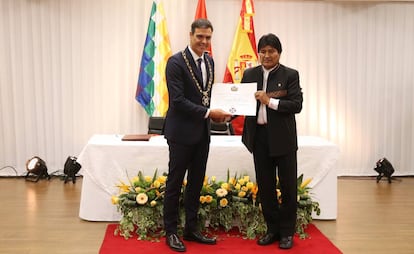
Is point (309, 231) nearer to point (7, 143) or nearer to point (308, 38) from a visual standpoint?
point (308, 38)

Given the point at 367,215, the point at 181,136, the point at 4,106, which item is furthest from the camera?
the point at 4,106

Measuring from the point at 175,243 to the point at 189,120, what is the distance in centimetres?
85

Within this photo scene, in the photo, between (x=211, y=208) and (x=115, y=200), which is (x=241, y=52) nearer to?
(x=211, y=208)

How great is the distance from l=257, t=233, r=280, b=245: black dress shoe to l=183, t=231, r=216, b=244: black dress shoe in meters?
0.34

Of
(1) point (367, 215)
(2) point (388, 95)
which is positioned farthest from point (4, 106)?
(2) point (388, 95)

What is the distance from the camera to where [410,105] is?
6383mm

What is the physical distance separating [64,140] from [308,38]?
322cm

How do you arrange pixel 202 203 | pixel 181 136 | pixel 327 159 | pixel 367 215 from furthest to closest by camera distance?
pixel 367 215, pixel 327 159, pixel 202 203, pixel 181 136

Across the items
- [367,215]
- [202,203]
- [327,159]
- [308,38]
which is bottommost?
[367,215]

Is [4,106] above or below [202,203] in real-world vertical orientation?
above

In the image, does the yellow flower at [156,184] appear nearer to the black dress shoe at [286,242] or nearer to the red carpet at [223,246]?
the red carpet at [223,246]

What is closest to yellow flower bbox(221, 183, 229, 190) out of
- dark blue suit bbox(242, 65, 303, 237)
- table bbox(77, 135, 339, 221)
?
table bbox(77, 135, 339, 221)

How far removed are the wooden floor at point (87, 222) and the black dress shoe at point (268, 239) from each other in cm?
47

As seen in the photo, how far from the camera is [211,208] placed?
3836mm
